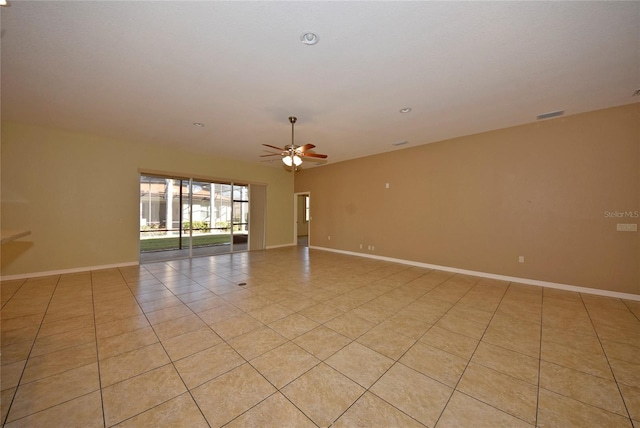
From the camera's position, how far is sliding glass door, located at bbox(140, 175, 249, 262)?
781 cm

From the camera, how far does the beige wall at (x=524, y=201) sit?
3.79 metres

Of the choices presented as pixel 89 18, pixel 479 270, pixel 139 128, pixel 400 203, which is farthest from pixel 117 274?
pixel 479 270

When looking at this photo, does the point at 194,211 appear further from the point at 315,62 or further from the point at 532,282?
the point at 532,282

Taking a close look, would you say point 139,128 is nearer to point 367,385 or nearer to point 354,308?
point 354,308

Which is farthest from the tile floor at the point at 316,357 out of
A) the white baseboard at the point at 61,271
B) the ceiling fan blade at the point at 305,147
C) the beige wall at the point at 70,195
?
the ceiling fan blade at the point at 305,147

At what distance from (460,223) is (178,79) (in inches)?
231

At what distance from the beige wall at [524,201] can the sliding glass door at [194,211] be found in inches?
178

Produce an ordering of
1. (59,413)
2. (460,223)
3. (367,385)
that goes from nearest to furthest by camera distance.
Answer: (59,413), (367,385), (460,223)

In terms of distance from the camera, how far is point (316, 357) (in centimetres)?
223

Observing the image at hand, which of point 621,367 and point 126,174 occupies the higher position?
point 126,174

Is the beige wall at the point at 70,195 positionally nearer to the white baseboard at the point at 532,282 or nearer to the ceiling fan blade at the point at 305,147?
the ceiling fan blade at the point at 305,147

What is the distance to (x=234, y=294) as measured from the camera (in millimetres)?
3881

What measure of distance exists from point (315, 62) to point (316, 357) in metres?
3.14

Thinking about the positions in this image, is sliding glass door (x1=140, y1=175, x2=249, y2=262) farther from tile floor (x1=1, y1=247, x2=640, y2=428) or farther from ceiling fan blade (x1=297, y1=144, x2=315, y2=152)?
ceiling fan blade (x1=297, y1=144, x2=315, y2=152)
